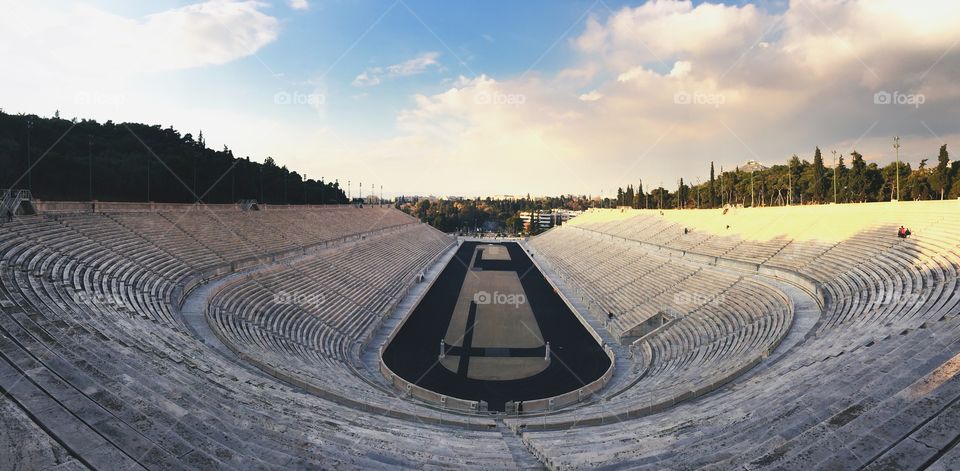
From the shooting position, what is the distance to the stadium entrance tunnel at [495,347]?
49.5ft

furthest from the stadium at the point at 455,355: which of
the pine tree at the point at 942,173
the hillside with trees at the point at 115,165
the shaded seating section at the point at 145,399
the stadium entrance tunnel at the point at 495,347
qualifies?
the pine tree at the point at 942,173

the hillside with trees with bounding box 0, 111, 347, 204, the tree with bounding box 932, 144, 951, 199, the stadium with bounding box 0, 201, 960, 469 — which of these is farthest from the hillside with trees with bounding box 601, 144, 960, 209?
the hillside with trees with bounding box 0, 111, 347, 204

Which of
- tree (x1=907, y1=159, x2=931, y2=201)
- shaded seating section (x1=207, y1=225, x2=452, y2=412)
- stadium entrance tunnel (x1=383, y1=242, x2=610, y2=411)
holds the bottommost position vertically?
stadium entrance tunnel (x1=383, y1=242, x2=610, y2=411)

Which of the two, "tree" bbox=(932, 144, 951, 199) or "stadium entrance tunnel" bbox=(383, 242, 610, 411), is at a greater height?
"tree" bbox=(932, 144, 951, 199)

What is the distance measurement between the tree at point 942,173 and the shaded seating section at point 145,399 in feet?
156

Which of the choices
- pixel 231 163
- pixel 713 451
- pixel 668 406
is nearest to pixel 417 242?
pixel 231 163

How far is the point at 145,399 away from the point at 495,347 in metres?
14.2

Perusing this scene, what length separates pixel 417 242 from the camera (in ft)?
168

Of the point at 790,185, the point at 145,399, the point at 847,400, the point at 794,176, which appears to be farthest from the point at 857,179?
the point at 145,399

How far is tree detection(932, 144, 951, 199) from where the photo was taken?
36231 mm

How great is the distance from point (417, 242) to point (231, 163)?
20.8 meters

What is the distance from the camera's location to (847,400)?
6395mm

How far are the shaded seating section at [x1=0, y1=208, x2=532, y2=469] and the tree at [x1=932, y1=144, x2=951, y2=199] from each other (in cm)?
4741

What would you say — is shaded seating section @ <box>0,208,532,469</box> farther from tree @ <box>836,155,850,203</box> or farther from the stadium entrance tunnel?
tree @ <box>836,155,850,203</box>
